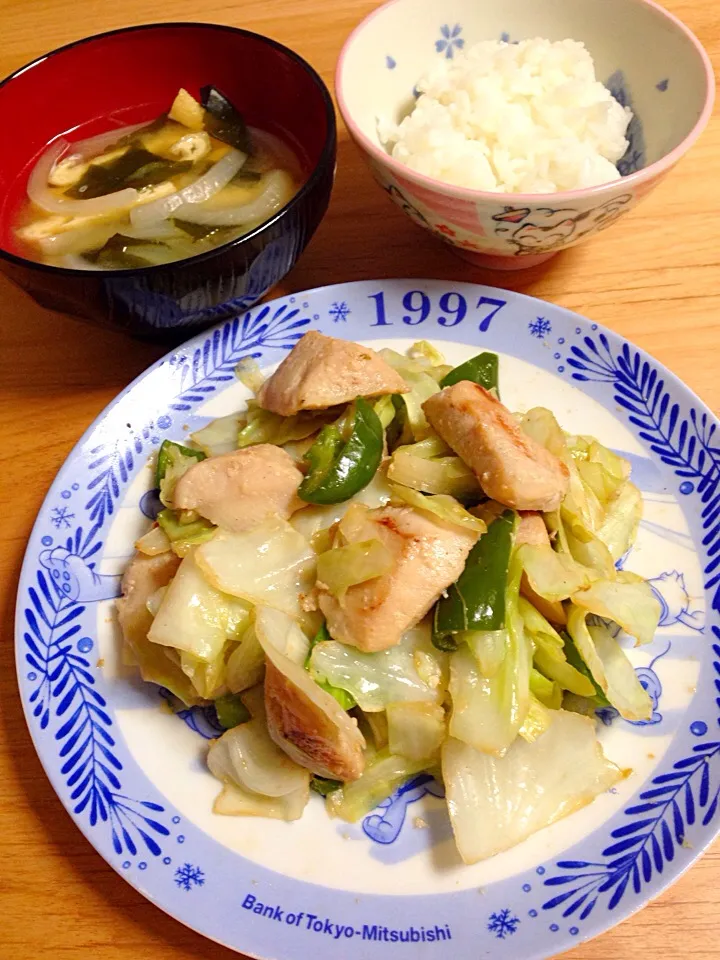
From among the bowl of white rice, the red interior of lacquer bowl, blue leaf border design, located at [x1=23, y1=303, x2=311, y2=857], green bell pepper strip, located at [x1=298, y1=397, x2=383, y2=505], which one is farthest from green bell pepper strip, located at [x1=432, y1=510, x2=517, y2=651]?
the red interior of lacquer bowl

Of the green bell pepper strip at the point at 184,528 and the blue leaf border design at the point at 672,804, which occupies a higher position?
the green bell pepper strip at the point at 184,528

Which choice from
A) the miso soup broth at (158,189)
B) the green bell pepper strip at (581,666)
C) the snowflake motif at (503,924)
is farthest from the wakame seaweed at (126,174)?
the snowflake motif at (503,924)

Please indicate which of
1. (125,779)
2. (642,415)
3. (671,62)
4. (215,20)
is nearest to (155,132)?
(215,20)

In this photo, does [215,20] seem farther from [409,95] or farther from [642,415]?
[642,415]

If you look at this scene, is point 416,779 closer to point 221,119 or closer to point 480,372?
point 480,372

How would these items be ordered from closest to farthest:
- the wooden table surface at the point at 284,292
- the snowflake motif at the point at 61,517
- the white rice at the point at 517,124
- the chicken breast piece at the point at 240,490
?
1. the wooden table surface at the point at 284,292
2. the chicken breast piece at the point at 240,490
3. the snowflake motif at the point at 61,517
4. the white rice at the point at 517,124

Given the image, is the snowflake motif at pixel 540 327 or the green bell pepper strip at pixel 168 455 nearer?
the green bell pepper strip at pixel 168 455

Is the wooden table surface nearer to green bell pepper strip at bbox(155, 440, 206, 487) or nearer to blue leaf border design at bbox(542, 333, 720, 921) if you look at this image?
blue leaf border design at bbox(542, 333, 720, 921)

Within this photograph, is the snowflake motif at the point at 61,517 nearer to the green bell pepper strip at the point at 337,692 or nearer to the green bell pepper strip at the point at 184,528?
the green bell pepper strip at the point at 184,528
